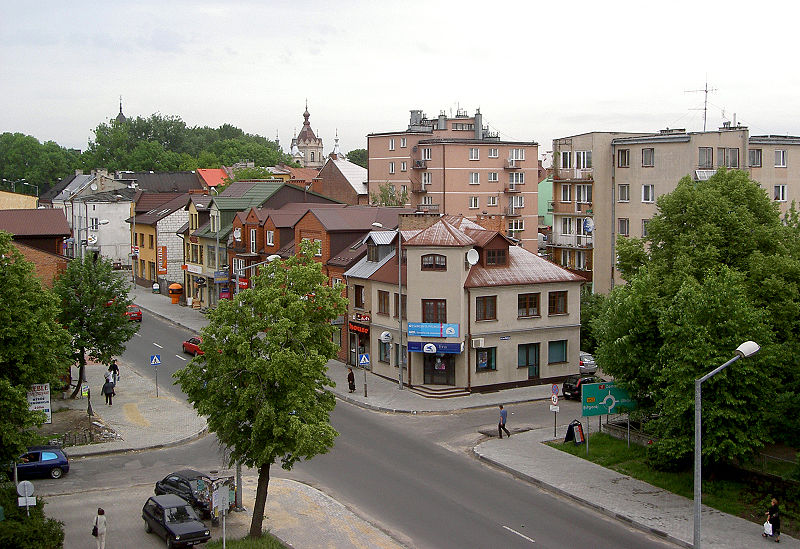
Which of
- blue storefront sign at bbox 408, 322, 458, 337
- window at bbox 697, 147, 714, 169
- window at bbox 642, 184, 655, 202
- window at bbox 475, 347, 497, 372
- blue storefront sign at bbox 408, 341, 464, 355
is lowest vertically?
window at bbox 475, 347, 497, 372

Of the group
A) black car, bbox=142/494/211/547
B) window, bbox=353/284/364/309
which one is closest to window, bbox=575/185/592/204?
window, bbox=353/284/364/309

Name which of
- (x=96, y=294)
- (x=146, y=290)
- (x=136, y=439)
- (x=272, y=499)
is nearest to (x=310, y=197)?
(x=146, y=290)

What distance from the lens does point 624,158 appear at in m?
59.0

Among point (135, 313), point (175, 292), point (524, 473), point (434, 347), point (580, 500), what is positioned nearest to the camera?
point (580, 500)

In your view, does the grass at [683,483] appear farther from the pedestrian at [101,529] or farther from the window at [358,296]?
the pedestrian at [101,529]

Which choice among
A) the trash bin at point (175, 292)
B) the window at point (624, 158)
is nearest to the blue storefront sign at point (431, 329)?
the window at point (624, 158)

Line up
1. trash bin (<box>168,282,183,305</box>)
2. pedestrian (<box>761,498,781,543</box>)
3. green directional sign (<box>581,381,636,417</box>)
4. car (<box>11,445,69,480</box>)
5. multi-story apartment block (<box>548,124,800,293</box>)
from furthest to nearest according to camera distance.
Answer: trash bin (<box>168,282,183,305</box>) → multi-story apartment block (<box>548,124,800,293</box>) → green directional sign (<box>581,381,636,417</box>) → car (<box>11,445,69,480</box>) → pedestrian (<box>761,498,781,543</box>)

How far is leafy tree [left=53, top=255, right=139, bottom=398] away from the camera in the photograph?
43.3m

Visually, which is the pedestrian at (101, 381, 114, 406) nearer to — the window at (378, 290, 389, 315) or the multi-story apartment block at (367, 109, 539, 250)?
the window at (378, 290, 389, 315)

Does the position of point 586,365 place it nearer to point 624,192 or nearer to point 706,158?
point 624,192

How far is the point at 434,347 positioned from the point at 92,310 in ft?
58.5

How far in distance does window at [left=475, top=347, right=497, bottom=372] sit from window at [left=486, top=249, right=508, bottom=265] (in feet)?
15.8

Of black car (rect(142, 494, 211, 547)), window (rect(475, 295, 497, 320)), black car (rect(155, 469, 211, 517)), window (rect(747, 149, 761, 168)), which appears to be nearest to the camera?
black car (rect(142, 494, 211, 547))

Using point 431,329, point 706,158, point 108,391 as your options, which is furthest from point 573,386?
point 108,391
